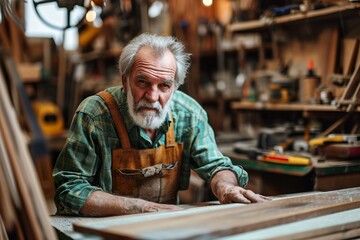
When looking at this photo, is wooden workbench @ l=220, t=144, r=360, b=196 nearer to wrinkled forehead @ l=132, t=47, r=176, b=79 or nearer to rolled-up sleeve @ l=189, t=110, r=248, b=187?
rolled-up sleeve @ l=189, t=110, r=248, b=187

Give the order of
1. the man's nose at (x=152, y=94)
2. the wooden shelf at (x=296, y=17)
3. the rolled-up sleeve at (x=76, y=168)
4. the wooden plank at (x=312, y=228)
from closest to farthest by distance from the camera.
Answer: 1. the wooden plank at (x=312, y=228)
2. the rolled-up sleeve at (x=76, y=168)
3. the man's nose at (x=152, y=94)
4. the wooden shelf at (x=296, y=17)

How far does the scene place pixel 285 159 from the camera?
3.87 metres

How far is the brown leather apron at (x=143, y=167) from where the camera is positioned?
3.08 metres

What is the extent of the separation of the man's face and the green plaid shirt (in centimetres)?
10

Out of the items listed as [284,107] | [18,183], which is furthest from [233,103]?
[18,183]

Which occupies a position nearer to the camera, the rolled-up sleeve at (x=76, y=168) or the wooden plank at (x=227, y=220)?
the wooden plank at (x=227, y=220)

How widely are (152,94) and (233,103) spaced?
2387mm

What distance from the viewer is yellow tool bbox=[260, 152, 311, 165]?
3.74 metres

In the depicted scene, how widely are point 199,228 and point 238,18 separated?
3.61m

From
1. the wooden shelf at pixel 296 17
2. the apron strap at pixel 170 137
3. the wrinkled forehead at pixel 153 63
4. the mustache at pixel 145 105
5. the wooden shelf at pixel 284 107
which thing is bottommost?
the wooden shelf at pixel 284 107

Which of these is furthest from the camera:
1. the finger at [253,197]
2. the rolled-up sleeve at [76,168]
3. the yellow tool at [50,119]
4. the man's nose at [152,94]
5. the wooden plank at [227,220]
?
the yellow tool at [50,119]

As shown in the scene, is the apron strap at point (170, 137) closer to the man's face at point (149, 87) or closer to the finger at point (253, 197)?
the man's face at point (149, 87)

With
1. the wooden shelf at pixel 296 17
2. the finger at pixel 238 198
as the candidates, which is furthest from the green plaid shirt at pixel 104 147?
the wooden shelf at pixel 296 17

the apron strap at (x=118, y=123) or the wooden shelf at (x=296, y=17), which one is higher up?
the wooden shelf at (x=296, y=17)
